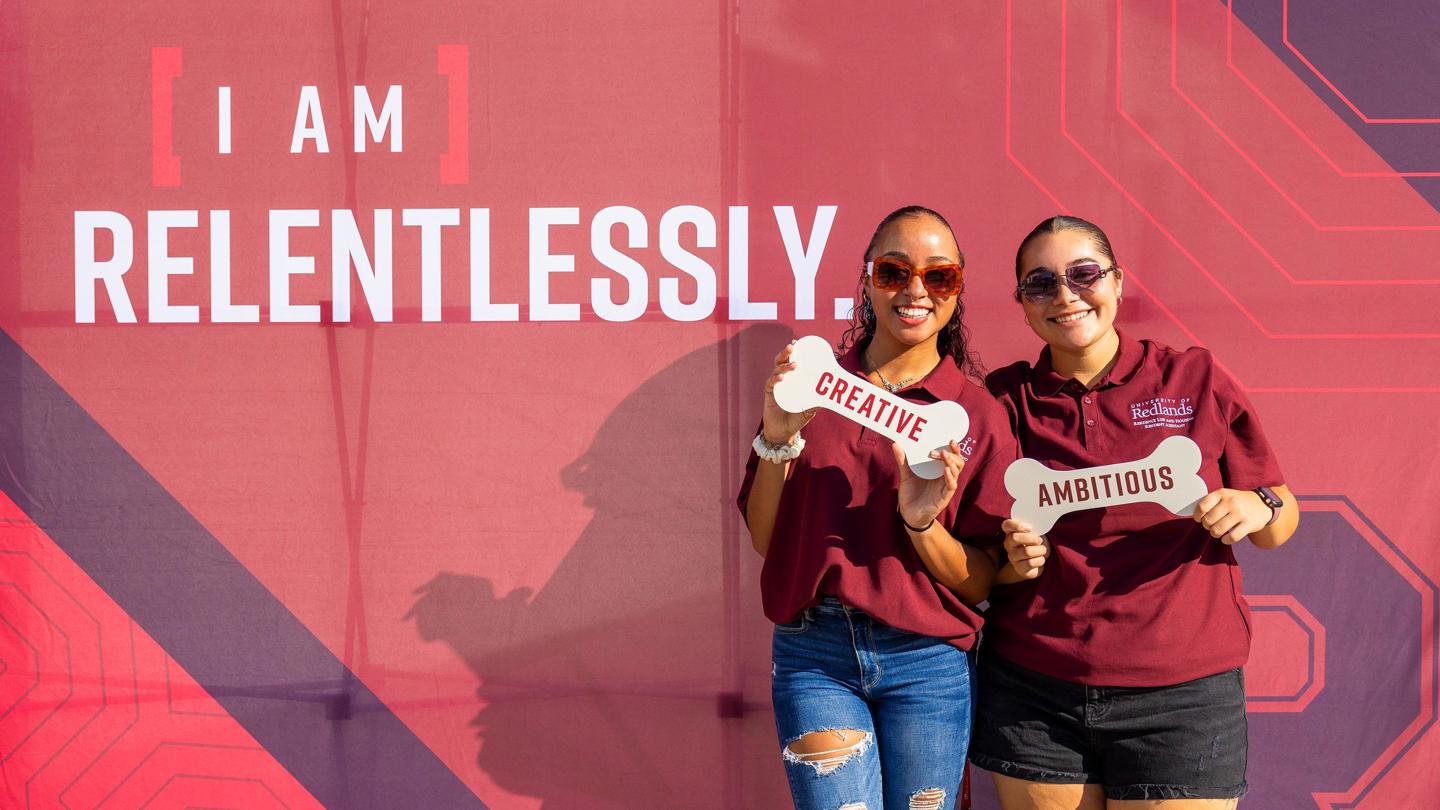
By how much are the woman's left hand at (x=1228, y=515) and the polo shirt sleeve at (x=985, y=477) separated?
0.31m

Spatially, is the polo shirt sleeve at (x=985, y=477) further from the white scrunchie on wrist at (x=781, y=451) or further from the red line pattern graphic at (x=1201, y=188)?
the red line pattern graphic at (x=1201, y=188)

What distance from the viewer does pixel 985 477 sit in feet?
6.24

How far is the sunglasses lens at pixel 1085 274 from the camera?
6.25 ft

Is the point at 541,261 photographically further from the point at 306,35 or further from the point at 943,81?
the point at 943,81

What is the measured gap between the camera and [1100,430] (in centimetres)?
188

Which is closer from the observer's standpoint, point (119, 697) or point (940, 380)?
point (940, 380)

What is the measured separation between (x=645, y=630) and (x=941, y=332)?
41.6 inches

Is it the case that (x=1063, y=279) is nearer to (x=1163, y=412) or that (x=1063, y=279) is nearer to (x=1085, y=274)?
(x=1085, y=274)

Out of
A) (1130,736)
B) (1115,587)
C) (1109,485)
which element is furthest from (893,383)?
(1130,736)

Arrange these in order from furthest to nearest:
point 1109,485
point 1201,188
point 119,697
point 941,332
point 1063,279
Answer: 1. point 119,697
2. point 1201,188
3. point 941,332
4. point 1063,279
5. point 1109,485

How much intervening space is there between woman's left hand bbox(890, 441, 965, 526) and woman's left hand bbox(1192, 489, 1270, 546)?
0.41m

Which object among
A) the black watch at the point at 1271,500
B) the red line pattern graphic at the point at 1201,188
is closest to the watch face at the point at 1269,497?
the black watch at the point at 1271,500

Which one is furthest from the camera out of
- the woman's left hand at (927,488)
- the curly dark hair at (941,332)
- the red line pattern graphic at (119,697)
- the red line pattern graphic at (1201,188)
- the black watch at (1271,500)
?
the red line pattern graphic at (119,697)

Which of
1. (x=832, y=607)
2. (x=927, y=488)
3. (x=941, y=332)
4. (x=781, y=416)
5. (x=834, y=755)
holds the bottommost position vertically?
(x=834, y=755)
